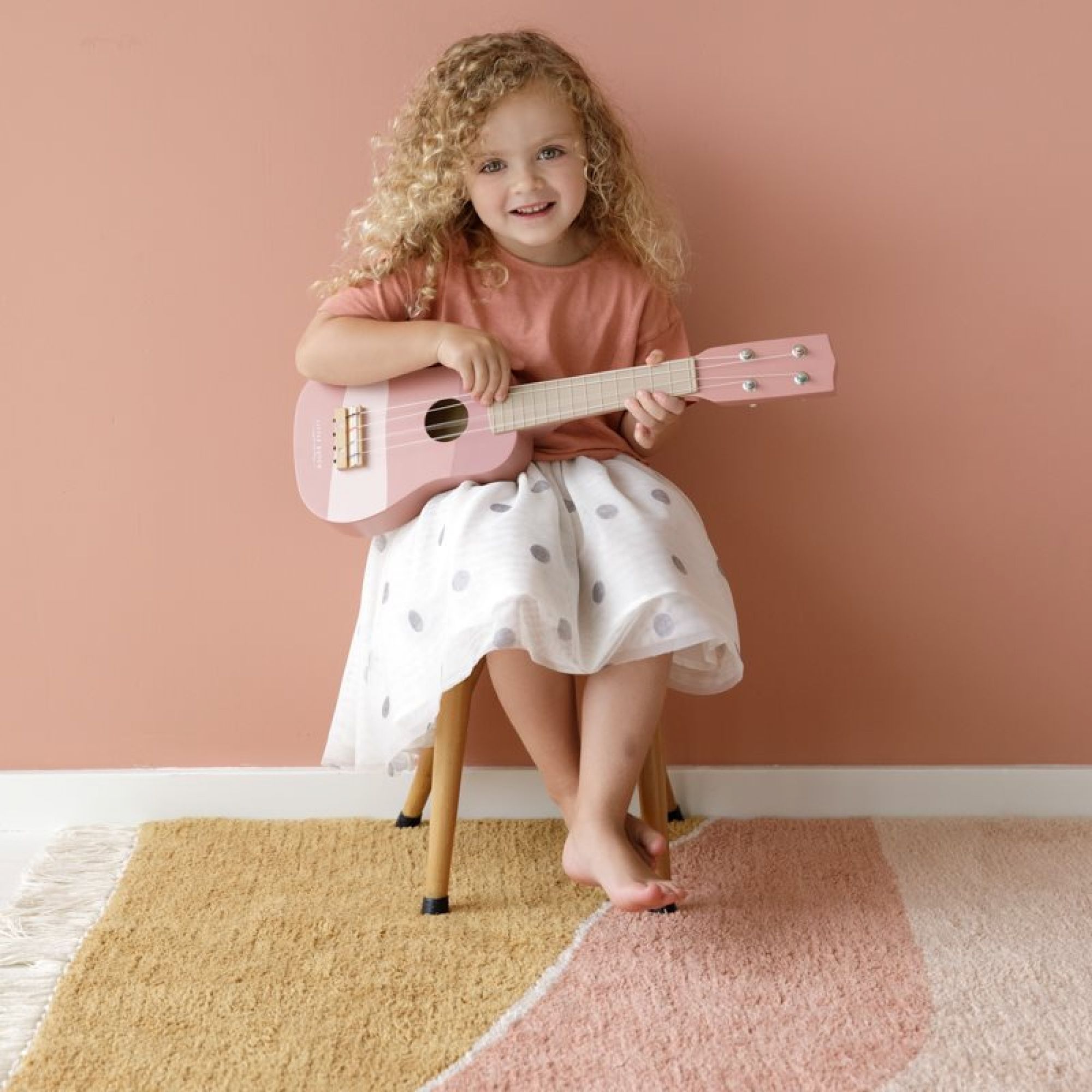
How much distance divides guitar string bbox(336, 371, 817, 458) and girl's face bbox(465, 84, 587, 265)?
0.20 meters

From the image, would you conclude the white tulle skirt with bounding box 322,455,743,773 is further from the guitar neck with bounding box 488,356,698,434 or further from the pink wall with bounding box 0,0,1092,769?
the pink wall with bounding box 0,0,1092,769

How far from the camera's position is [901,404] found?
1.46m

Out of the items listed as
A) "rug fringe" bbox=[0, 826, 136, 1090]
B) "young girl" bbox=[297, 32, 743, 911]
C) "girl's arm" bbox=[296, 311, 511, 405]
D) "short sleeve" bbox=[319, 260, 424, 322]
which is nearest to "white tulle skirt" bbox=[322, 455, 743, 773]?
"young girl" bbox=[297, 32, 743, 911]

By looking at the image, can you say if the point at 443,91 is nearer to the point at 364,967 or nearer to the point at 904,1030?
the point at 364,967

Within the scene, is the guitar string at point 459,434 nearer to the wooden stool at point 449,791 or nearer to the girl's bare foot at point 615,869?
the wooden stool at point 449,791

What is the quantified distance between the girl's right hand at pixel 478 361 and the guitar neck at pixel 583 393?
2 centimetres

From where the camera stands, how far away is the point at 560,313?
4.46 feet

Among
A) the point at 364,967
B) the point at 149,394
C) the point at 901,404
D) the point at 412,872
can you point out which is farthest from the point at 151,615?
the point at 901,404

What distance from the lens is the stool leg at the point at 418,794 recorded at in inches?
57.3

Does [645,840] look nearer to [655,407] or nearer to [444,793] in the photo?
[444,793]

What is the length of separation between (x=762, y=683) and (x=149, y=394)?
2.57ft

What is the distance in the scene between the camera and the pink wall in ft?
4.66

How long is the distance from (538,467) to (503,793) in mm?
440

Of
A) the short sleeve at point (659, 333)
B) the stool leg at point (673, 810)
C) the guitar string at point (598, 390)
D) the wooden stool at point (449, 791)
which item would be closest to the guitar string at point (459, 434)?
the guitar string at point (598, 390)
